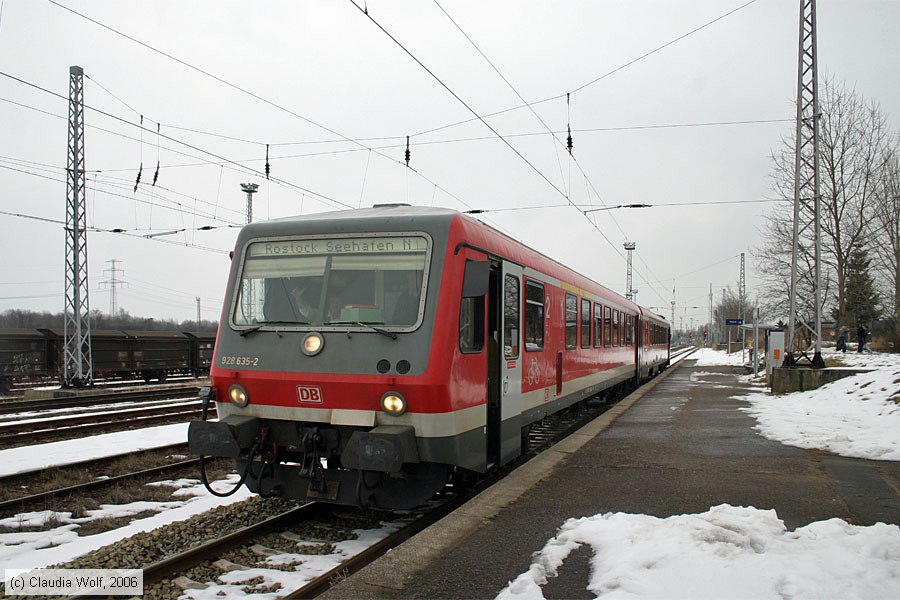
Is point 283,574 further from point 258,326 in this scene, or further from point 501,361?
point 501,361

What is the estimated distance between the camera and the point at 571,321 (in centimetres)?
1147

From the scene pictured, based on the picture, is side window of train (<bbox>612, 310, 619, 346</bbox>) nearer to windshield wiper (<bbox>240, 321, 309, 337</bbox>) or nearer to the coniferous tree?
windshield wiper (<bbox>240, 321, 309, 337</bbox>)

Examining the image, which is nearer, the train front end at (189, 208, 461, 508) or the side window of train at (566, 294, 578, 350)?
the train front end at (189, 208, 461, 508)

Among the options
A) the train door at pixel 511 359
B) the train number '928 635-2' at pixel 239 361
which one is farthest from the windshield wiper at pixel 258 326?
the train door at pixel 511 359

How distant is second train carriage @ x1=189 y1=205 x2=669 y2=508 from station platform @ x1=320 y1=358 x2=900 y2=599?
704mm

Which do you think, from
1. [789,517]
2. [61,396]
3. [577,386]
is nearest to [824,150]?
[577,386]

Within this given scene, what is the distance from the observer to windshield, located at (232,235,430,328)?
6250 millimetres

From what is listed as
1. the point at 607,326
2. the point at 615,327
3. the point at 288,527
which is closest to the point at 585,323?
the point at 607,326

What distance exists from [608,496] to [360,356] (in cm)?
282

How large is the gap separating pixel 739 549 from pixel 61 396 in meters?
21.6

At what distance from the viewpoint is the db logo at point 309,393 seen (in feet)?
20.3

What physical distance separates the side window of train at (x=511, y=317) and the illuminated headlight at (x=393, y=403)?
6.36 feet

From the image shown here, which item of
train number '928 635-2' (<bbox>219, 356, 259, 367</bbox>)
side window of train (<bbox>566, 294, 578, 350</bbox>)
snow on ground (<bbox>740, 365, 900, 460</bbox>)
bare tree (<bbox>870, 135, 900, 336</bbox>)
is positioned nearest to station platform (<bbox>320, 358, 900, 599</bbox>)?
snow on ground (<bbox>740, 365, 900, 460</bbox>)

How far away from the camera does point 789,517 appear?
5840 millimetres
